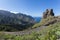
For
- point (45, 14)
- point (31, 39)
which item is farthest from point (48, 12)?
point (31, 39)

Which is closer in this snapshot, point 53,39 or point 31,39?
point 53,39

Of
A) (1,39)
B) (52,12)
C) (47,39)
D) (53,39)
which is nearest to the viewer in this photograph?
(53,39)

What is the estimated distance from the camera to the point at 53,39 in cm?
1135

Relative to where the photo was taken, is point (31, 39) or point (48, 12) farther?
point (48, 12)

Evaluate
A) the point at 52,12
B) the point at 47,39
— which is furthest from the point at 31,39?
the point at 52,12

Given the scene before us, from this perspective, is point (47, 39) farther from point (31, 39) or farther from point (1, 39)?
point (1, 39)

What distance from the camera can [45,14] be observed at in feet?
255

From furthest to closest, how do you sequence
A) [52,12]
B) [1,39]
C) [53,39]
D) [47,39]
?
[52,12] < [1,39] < [47,39] < [53,39]

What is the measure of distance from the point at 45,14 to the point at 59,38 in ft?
215

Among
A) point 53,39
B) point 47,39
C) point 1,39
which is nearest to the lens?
point 53,39

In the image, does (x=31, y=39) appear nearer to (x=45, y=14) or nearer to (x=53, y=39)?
(x=53, y=39)

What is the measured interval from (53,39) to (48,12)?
6708 cm

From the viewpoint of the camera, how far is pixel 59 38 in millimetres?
12688

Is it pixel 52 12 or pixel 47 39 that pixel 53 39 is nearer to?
pixel 47 39
